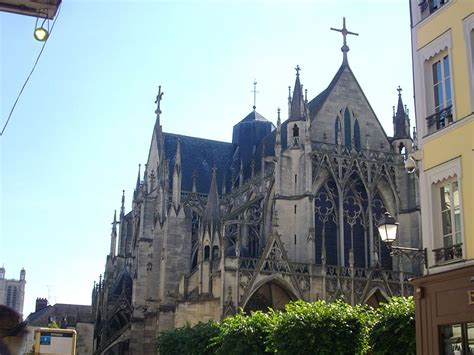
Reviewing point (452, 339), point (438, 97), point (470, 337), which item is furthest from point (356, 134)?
point (470, 337)

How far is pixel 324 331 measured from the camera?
21.4 m

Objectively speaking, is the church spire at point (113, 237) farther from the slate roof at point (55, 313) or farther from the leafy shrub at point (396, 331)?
the leafy shrub at point (396, 331)

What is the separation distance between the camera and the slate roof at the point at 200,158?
49916 millimetres

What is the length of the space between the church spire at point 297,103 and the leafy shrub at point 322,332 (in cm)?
1570

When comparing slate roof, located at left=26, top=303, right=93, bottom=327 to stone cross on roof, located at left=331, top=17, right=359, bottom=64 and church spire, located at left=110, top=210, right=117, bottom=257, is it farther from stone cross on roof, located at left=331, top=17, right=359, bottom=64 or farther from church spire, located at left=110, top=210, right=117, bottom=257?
stone cross on roof, located at left=331, top=17, right=359, bottom=64

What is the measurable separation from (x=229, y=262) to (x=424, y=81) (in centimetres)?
1865

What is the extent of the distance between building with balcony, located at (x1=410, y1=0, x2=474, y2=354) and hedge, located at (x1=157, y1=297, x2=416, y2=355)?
577cm

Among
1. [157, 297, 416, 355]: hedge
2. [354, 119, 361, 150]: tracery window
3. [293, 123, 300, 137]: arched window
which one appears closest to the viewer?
[157, 297, 416, 355]: hedge

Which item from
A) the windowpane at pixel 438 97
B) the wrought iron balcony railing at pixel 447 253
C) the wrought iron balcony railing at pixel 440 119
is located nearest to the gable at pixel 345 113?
the windowpane at pixel 438 97

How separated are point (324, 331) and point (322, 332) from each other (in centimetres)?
7

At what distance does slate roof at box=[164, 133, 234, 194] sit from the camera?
49.9 m

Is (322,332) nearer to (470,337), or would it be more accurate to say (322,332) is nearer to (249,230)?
(470,337)

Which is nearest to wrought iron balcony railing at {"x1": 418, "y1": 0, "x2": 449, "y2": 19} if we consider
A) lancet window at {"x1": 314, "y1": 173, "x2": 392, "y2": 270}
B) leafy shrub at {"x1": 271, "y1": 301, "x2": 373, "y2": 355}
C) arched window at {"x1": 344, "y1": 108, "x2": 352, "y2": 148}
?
leafy shrub at {"x1": 271, "y1": 301, "x2": 373, "y2": 355}

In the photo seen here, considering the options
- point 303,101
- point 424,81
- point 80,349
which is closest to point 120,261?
point 80,349
